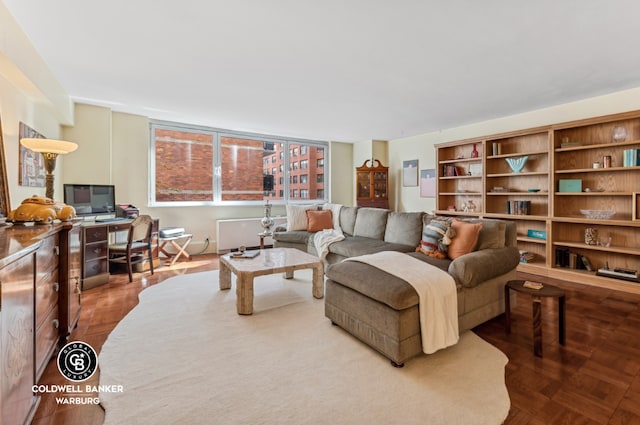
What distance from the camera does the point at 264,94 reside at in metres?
3.60

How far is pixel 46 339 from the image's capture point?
5.71 feet

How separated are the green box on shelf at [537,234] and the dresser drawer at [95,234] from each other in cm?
567

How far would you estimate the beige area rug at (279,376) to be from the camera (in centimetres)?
146

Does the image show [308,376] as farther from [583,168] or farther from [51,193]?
[583,168]

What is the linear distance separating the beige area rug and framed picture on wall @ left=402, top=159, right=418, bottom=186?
4.31 m

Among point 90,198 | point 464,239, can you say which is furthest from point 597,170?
point 90,198

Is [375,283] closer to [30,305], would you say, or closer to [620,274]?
[30,305]

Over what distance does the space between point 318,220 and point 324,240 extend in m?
0.70

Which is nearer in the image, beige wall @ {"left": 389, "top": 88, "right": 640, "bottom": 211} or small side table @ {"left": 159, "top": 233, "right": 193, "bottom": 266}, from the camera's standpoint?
beige wall @ {"left": 389, "top": 88, "right": 640, "bottom": 211}

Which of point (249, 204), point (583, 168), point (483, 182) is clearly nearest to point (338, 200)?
point (249, 204)

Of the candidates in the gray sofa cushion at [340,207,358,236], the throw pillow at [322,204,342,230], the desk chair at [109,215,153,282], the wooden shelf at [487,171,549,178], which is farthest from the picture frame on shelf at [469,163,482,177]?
the desk chair at [109,215,153,282]

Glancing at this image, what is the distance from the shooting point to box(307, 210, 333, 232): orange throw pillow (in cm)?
457

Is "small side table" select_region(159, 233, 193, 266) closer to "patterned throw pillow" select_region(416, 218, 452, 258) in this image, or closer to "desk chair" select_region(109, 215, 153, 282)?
"desk chair" select_region(109, 215, 153, 282)

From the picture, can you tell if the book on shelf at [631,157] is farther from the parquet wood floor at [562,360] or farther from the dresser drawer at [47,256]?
the dresser drawer at [47,256]
